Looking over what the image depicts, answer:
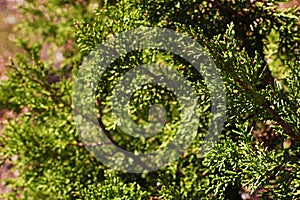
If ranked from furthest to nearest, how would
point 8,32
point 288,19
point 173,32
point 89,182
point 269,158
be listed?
point 8,32, point 89,182, point 288,19, point 173,32, point 269,158

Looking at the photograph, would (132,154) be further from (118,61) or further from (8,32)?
(8,32)

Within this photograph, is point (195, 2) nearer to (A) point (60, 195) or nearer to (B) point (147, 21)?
(B) point (147, 21)

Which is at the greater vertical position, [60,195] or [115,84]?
[115,84]

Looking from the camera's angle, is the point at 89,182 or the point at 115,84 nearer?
the point at 115,84

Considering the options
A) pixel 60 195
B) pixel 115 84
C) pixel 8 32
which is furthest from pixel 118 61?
pixel 8 32

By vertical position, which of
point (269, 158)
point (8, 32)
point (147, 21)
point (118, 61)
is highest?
point (8, 32)

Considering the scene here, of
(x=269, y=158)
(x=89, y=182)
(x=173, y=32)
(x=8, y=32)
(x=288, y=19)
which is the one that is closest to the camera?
(x=269, y=158)
